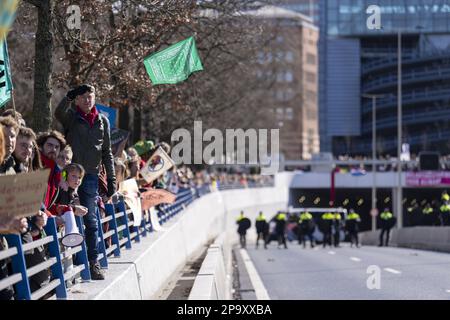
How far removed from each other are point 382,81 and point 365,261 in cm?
8627

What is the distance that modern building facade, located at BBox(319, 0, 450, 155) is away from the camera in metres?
90.8

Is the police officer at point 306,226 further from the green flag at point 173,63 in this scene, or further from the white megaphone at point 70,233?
the white megaphone at point 70,233

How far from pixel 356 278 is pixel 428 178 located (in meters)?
71.2

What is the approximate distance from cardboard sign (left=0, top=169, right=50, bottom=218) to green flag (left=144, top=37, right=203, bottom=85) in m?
7.63

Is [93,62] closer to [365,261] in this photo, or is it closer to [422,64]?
[365,261]

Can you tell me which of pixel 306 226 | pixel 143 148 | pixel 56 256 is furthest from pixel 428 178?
pixel 56 256

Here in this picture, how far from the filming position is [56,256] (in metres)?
9.07

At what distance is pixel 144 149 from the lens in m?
20.8

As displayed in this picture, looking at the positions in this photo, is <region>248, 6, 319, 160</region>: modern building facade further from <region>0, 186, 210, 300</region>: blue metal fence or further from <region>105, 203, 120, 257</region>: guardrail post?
Answer: <region>105, 203, 120, 257</region>: guardrail post

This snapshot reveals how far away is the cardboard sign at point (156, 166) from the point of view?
64.2ft

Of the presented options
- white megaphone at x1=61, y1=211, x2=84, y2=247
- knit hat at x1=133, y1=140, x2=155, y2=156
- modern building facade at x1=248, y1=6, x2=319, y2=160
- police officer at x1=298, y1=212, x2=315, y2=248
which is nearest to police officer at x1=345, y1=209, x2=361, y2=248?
police officer at x1=298, y1=212, x2=315, y2=248

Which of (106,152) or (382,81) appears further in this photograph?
(382,81)

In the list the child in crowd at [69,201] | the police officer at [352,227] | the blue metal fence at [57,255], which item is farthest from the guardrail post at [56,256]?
the police officer at [352,227]

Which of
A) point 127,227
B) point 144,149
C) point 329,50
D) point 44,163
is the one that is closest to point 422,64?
point 329,50
